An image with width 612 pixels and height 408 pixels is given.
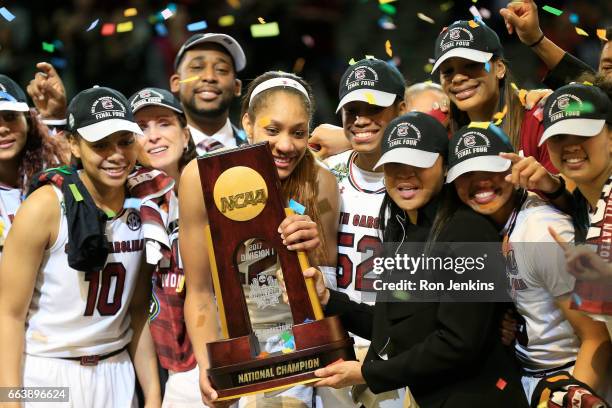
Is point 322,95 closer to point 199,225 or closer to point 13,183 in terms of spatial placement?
point 13,183

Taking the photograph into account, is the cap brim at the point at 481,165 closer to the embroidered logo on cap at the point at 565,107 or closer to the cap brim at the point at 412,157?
the cap brim at the point at 412,157

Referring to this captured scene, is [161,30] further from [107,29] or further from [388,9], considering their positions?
[388,9]

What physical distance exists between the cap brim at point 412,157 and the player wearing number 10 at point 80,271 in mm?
1151

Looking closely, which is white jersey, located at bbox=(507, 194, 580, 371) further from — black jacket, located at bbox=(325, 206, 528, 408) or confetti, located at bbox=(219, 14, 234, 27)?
confetti, located at bbox=(219, 14, 234, 27)

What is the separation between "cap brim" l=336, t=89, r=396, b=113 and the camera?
3365mm

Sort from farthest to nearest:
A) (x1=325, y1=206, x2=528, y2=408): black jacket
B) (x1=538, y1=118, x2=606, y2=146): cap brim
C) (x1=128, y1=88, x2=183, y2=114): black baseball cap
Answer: (x1=128, y1=88, x2=183, y2=114): black baseball cap < (x1=538, y1=118, x2=606, y2=146): cap brim < (x1=325, y1=206, x2=528, y2=408): black jacket

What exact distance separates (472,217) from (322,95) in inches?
160

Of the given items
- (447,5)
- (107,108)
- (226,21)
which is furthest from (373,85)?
(226,21)

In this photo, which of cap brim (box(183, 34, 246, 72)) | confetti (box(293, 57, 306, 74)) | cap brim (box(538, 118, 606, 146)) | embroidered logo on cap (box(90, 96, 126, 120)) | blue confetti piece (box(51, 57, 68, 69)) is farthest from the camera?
blue confetti piece (box(51, 57, 68, 69))

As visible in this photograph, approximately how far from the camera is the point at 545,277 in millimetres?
2689

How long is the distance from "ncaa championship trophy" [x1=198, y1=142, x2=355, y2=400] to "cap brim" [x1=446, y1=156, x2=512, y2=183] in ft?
1.76

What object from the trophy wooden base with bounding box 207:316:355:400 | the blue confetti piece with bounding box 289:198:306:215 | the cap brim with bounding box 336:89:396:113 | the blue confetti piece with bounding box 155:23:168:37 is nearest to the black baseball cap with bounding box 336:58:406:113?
the cap brim with bounding box 336:89:396:113

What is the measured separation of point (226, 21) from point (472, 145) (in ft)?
15.2

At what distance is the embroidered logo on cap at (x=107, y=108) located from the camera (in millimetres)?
3424
